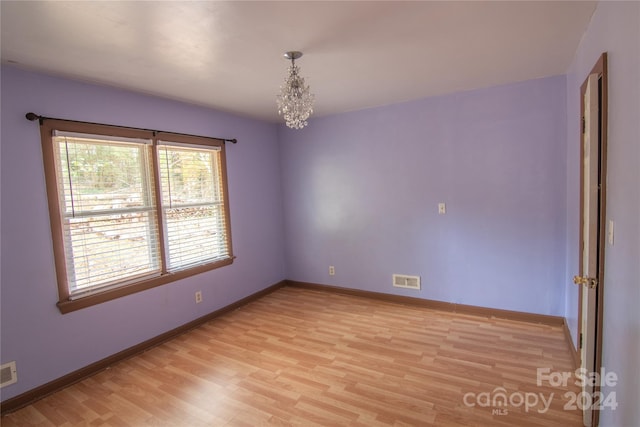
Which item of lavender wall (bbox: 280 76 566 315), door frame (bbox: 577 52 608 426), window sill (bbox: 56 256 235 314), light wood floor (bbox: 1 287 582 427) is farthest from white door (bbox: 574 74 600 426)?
window sill (bbox: 56 256 235 314)

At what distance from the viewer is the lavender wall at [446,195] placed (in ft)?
9.87

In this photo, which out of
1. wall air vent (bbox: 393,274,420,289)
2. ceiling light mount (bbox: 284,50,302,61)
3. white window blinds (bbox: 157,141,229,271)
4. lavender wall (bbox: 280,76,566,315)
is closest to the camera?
ceiling light mount (bbox: 284,50,302,61)

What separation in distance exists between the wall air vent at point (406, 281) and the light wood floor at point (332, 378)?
0.39 meters

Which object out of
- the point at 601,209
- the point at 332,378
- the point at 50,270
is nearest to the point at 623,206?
the point at 601,209

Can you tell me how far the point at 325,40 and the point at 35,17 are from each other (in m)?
1.50

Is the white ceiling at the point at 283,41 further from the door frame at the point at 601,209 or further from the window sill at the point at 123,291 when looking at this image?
the window sill at the point at 123,291

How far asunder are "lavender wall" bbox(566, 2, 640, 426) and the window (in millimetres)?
3256

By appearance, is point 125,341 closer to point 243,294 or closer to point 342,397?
point 243,294

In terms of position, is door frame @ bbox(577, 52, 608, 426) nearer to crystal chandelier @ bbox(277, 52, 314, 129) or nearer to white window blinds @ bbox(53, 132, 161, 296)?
crystal chandelier @ bbox(277, 52, 314, 129)

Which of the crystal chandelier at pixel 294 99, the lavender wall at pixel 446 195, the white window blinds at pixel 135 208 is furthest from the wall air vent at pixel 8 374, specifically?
the lavender wall at pixel 446 195

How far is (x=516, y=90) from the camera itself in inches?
120

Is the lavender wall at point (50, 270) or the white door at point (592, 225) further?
the lavender wall at point (50, 270)

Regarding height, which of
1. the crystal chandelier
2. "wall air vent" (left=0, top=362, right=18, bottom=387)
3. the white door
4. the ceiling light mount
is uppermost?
the ceiling light mount

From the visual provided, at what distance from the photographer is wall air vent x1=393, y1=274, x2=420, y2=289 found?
146 inches
